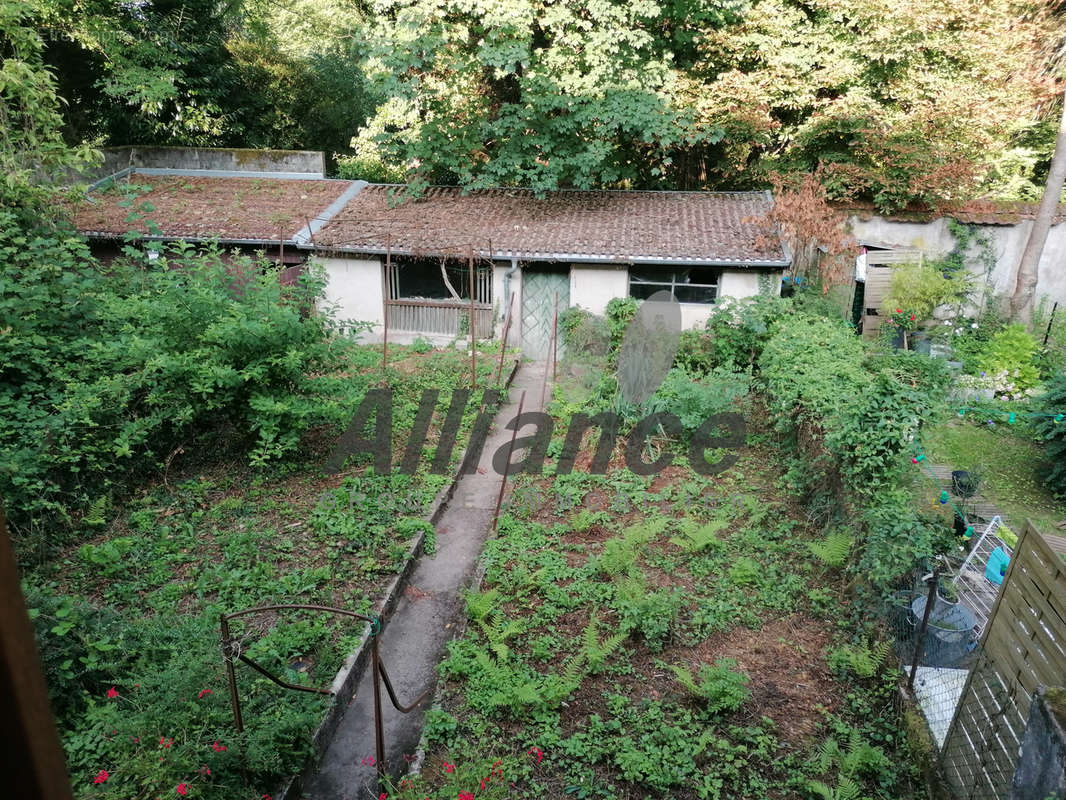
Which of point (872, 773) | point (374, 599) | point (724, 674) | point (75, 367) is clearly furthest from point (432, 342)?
point (872, 773)

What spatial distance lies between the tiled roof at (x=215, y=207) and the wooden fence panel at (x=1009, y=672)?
1389 cm

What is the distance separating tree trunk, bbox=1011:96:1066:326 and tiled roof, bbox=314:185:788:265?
539 centimetres

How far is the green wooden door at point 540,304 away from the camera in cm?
1540

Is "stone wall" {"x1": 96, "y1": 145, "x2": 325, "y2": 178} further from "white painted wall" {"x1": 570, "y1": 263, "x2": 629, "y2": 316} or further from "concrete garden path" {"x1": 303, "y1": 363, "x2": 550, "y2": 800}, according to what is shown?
"concrete garden path" {"x1": 303, "y1": 363, "x2": 550, "y2": 800}

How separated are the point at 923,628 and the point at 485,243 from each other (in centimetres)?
1207

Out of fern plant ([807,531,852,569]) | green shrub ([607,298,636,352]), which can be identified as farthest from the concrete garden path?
green shrub ([607,298,636,352])

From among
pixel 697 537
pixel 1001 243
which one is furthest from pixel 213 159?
pixel 1001 243

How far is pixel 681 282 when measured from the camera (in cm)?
1487

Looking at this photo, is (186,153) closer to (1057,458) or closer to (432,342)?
(432,342)

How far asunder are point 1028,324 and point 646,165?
1029 centimetres

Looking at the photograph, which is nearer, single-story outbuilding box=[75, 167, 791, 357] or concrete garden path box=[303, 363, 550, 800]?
concrete garden path box=[303, 363, 550, 800]

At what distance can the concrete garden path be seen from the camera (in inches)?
193

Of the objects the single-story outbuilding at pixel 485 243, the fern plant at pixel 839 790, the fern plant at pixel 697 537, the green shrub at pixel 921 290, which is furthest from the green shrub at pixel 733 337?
the fern plant at pixel 839 790

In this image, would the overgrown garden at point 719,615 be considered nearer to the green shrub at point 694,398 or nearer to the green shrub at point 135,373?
the green shrub at point 694,398
